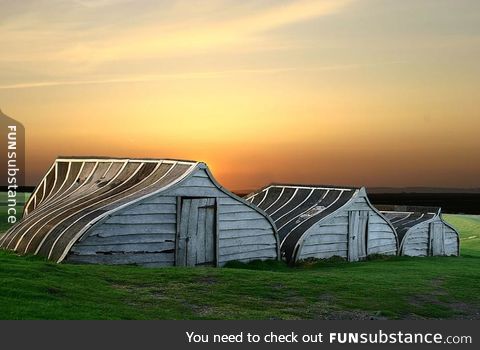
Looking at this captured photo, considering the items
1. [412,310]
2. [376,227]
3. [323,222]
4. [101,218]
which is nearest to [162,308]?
[412,310]

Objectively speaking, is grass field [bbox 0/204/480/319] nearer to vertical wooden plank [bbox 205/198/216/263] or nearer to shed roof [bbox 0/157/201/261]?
shed roof [bbox 0/157/201/261]

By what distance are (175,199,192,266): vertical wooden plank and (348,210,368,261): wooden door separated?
13.2m

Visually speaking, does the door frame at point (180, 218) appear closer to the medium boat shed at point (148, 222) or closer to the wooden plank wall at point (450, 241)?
the medium boat shed at point (148, 222)

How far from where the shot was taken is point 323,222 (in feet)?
116

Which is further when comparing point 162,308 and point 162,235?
point 162,235

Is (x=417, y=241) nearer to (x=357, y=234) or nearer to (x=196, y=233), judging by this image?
(x=357, y=234)

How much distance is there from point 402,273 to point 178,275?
11746 mm

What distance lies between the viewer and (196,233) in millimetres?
27578

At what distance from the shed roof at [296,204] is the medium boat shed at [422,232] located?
7516mm

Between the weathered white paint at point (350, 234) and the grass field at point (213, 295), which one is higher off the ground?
the weathered white paint at point (350, 234)

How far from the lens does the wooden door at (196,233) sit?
27.0m

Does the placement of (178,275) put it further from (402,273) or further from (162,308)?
(402,273)

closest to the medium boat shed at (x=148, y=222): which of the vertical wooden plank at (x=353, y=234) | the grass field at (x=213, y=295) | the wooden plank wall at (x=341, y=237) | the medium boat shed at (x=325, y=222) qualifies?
the grass field at (x=213, y=295)

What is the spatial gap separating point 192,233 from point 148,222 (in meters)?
2.36
